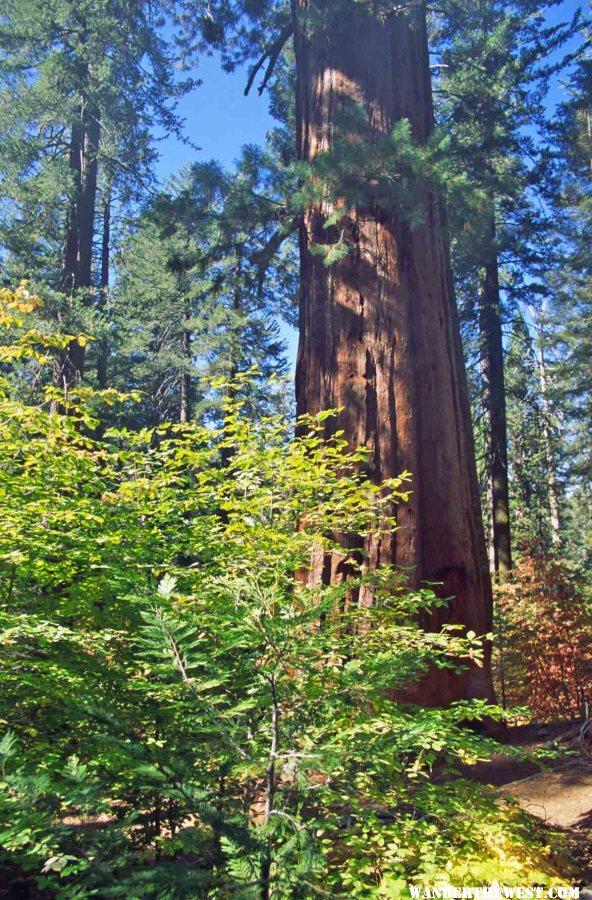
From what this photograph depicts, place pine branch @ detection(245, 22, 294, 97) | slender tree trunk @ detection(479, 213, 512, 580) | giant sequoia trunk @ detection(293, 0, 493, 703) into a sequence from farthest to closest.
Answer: slender tree trunk @ detection(479, 213, 512, 580) < pine branch @ detection(245, 22, 294, 97) < giant sequoia trunk @ detection(293, 0, 493, 703)

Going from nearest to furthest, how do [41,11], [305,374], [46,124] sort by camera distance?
[305,374], [41,11], [46,124]

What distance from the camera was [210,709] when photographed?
1795mm

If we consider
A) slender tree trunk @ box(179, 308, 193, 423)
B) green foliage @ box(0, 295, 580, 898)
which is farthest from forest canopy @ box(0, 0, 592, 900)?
slender tree trunk @ box(179, 308, 193, 423)

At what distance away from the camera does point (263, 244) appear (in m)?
7.09

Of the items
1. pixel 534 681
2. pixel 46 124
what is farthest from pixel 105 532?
pixel 46 124

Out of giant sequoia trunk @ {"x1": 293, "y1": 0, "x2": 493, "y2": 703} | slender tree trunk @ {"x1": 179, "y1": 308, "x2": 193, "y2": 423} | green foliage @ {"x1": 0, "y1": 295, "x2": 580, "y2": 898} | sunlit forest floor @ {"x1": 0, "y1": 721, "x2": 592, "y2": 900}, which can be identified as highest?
slender tree trunk @ {"x1": 179, "y1": 308, "x2": 193, "y2": 423}

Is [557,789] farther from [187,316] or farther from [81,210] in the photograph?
[187,316]

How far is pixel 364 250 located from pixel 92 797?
4762mm

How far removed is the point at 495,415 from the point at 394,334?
29.9 feet

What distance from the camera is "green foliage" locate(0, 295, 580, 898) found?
1.62 metres

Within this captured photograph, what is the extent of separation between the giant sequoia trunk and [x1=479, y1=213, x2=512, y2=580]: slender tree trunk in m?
7.09

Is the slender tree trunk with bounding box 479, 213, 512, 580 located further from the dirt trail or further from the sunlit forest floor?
the dirt trail

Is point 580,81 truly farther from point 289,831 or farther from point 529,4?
point 289,831

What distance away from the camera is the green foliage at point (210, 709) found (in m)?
1.62
